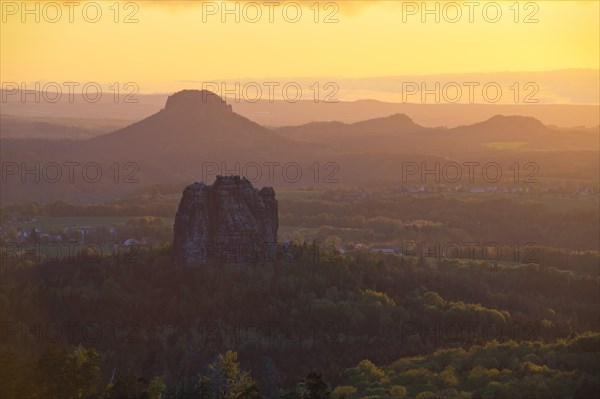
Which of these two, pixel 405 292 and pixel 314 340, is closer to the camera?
pixel 314 340

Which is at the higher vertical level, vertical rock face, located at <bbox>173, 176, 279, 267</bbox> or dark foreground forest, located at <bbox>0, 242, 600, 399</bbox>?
vertical rock face, located at <bbox>173, 176, 279, 267</bbox>

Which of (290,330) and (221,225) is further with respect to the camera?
(221,225)

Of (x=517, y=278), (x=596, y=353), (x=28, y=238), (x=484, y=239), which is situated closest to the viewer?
(x=596, y=353)

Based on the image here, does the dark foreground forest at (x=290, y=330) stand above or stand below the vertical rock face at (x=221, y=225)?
below

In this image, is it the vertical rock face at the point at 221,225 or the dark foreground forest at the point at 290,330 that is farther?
the vertical rock face at the point at 221,225

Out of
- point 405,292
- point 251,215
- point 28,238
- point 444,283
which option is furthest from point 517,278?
point 28,238

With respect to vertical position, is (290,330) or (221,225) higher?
(221,225)

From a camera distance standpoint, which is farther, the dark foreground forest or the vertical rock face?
the vertical rock face

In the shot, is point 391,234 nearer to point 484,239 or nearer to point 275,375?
point 484,239
